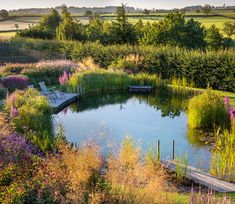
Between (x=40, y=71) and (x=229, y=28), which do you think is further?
(x=229, y=28)

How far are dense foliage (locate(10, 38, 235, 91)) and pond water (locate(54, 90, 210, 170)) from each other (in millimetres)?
2582

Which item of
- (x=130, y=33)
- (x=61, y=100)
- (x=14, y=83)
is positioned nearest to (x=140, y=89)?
(x=61, y=100)

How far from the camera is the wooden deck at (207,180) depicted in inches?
275

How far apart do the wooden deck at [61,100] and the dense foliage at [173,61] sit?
5141 millimetres

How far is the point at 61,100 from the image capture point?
15320 millimetres

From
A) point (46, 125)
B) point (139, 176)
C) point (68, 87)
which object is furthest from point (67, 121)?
point (139, 176)

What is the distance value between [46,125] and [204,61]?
11.6 m

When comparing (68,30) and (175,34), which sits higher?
(68,30)

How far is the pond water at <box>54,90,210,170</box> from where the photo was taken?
986cm

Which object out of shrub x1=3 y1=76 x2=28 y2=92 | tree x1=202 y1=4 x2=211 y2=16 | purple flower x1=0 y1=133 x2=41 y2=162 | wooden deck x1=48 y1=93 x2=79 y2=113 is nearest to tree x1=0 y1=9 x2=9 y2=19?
tree x1=202 y1=4 x2=211 y2=16

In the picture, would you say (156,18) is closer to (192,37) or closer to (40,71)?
(192,37)

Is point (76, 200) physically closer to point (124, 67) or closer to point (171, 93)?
point (171, 93)

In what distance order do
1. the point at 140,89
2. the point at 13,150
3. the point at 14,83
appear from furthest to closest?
the point at 140,89, the point at 14,83, the point at 13,150

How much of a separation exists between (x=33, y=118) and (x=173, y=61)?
1248cm
